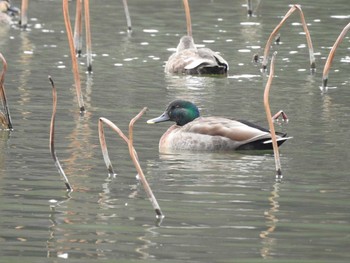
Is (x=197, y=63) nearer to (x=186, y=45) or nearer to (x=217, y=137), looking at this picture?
(x=186, y=45)

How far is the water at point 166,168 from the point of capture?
9352mm

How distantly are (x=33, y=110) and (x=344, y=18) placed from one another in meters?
12.2

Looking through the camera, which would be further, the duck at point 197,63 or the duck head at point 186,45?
the duck head at point 186,45

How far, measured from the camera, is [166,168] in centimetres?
1277

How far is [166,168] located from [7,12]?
682 inches

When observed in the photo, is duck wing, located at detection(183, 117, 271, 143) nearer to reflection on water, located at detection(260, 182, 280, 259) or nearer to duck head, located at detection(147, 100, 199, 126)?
duck head, located at detection(147, 100, 199, 126)

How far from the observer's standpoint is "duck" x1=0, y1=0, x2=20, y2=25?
2776 centimetres

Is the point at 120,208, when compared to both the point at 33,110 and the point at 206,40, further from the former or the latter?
the point at 206,40

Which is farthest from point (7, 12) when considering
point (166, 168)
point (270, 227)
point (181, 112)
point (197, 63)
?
point (270, 227)

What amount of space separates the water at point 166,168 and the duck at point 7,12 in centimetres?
315

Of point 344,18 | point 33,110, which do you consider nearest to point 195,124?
point 33,110

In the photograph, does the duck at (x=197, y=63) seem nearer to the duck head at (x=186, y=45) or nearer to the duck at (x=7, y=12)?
the duck head at (x=186, y=45)

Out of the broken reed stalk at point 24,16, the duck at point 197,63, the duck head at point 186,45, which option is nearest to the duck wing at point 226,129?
the duck at point 197,63

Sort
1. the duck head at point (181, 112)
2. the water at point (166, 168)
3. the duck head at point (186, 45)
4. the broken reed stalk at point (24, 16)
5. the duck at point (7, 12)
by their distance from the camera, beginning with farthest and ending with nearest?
1. the duck at point (7, 12)
2. the broken reed stalk at point (24, 16)
3. the duck head at point (186, 45)
4. the duck head at point (181, 112)
5. the water at point (166, 168)
